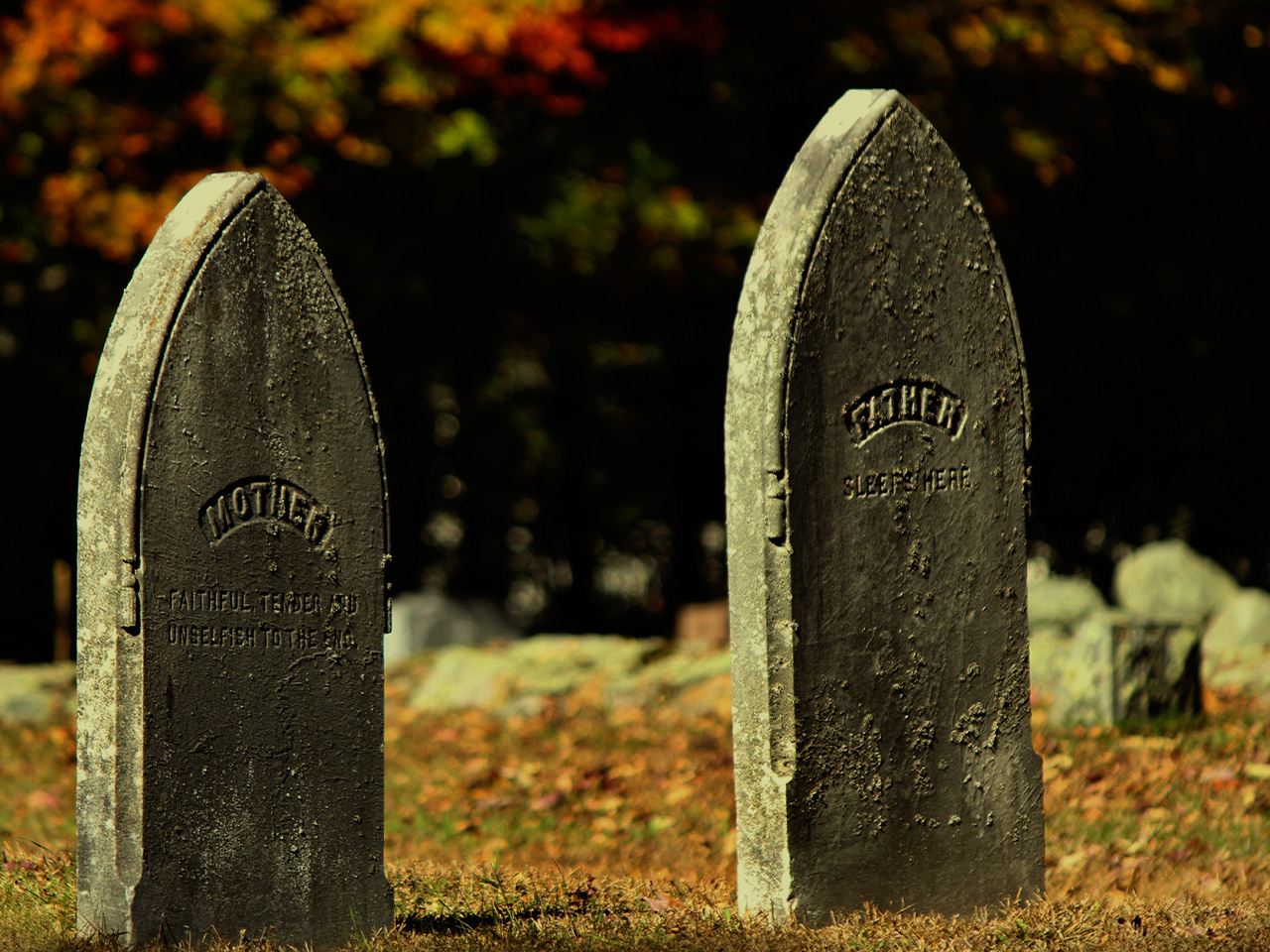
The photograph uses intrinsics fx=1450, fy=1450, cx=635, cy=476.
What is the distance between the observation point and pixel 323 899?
13.5 ft

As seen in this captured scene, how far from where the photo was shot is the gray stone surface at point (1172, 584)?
10328 millimetres

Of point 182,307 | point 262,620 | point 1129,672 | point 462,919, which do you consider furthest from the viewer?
point 1129,672

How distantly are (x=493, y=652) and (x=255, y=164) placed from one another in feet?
12.9

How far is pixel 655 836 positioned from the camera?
6.02m

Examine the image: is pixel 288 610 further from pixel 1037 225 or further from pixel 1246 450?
pixel 1246 450

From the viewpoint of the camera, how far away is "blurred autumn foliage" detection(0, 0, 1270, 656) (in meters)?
10.1

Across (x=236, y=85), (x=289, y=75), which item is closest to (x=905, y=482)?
(x=289, y=75)

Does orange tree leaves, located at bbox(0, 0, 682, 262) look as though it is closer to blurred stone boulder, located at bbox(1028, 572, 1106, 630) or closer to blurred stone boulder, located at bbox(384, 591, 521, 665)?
blurred stone boulder, located at bbox(384, 591, 521, 665)

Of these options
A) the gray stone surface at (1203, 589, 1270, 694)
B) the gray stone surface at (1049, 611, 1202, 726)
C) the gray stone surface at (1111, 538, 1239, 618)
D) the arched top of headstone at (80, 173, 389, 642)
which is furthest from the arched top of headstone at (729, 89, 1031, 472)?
the gray stone surface at (1111, 538, 1239, 618)

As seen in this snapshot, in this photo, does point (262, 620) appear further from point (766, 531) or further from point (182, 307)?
point (766, 531)

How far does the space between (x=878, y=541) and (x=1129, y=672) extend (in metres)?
3.20

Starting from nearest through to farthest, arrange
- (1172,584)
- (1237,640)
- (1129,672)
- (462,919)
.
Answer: (462,919) < (1129,672) < (1237,640) < (1172,584)

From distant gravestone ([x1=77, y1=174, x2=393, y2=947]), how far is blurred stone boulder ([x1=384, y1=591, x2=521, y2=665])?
7.36 meters

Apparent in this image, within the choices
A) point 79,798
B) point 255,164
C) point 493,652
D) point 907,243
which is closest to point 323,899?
point 79,798
